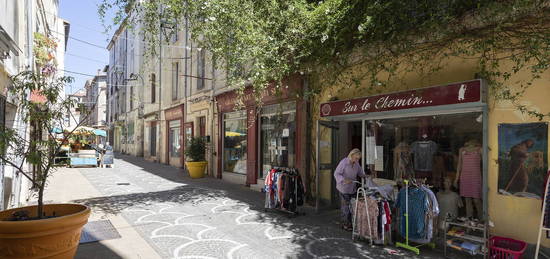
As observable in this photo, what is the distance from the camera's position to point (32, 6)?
8.03 metres

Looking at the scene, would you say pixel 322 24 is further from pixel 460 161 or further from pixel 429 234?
pixel 429 234

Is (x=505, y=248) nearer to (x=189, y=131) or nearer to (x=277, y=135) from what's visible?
(x=277, y=135)

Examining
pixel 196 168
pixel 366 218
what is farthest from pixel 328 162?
pixel 196 168

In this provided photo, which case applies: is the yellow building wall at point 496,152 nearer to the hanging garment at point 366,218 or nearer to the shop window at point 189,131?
the hanging garment at point 366,218

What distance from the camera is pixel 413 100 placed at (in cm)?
533

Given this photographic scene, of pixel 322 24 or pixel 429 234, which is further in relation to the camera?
pixel 322 24

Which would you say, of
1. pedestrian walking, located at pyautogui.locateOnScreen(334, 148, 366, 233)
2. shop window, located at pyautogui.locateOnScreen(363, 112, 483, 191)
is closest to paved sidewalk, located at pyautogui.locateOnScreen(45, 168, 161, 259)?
pedestrian walking, located at pyautogui.locateOnScreen(334, 148, 366, 233)

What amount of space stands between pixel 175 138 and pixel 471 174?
16.2 metres

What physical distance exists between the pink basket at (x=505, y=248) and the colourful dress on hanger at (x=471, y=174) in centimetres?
82

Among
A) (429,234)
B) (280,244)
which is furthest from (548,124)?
(280,244)

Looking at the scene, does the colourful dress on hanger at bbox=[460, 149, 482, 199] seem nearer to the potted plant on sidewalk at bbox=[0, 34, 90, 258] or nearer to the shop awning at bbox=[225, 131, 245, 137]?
the potted plant on sidewalk at bbox=[0, 34, 90, 258]

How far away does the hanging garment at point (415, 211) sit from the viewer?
4.93m

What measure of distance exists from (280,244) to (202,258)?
126 cm

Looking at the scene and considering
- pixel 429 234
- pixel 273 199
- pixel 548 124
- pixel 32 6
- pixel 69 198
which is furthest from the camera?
pixel 69 198
